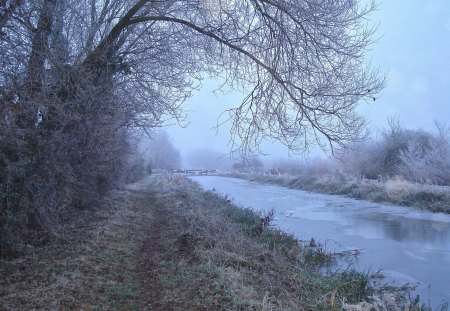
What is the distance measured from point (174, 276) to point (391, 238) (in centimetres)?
1012

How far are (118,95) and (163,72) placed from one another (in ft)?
5.14

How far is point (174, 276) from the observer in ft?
26.5

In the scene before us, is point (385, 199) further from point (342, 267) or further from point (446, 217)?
point (342, 267)

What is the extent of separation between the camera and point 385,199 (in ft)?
95.6

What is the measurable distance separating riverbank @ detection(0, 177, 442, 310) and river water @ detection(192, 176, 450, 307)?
154cm

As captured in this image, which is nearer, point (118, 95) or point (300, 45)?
point (300, 45)

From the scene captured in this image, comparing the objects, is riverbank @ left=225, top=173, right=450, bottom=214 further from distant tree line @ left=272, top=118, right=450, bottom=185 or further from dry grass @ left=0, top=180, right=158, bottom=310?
dry grass @ left=0, top=180, right=158, bottom=310

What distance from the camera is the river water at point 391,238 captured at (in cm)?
1030

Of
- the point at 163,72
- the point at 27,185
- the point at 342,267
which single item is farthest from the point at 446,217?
the point at 27,185

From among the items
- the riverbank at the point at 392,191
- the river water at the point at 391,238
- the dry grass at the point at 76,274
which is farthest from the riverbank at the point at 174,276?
the riverbank at the point at 392,191

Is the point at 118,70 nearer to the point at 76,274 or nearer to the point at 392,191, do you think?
the point at 76,274

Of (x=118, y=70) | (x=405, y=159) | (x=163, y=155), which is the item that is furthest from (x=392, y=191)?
(x=163, y=155)

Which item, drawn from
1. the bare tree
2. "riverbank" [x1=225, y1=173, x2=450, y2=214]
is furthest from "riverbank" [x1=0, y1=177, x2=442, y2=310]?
the bare tree

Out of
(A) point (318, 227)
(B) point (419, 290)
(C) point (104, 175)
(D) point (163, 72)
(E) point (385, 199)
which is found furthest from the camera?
(E) point (385, 199)
